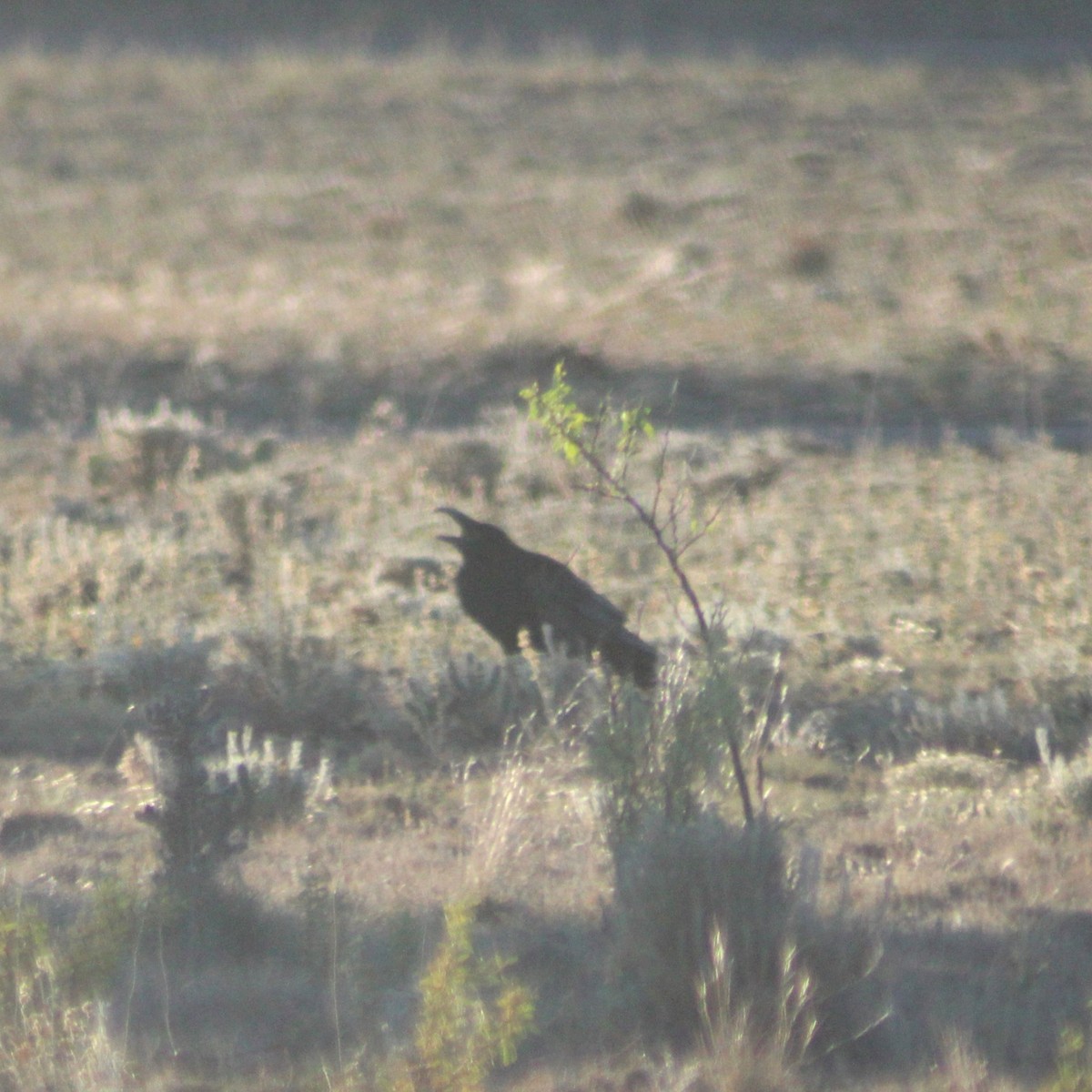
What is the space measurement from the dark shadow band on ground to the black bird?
6.86m

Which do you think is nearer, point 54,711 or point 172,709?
point 172,709

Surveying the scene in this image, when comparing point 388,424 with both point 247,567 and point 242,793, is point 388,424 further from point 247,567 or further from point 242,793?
point 242,793

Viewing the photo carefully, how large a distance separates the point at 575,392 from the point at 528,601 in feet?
29.3

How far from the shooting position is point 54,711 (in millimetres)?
7477

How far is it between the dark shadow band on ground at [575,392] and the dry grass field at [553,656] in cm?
8

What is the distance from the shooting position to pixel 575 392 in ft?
51.6

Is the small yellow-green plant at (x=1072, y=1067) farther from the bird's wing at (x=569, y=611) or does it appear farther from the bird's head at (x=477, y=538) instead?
the bird's head at (x=477, y=538)

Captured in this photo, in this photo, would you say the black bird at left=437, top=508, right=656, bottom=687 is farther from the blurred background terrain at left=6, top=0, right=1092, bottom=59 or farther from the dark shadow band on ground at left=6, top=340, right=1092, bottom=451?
the blurred background terrain at left=6, top=0, right=1092, bottom=59

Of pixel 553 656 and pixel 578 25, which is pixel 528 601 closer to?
pixel 553 656

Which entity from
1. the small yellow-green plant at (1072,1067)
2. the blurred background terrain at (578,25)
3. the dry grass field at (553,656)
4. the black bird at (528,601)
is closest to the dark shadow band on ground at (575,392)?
the dry grass field at (553,656)

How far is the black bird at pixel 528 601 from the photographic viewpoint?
22.4ft

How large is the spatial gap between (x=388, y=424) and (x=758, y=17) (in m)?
25.0

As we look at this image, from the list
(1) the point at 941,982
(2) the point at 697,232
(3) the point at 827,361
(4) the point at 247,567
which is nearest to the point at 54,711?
(4) the point at 247,567

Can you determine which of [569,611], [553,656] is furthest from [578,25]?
[553,656]
